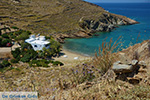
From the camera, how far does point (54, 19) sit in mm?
55406

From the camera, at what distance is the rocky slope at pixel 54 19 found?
46344 mm

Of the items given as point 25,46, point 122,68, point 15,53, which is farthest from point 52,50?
point 122,68

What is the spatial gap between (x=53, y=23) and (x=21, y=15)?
14.6m

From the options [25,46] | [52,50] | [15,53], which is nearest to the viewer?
[15,53]

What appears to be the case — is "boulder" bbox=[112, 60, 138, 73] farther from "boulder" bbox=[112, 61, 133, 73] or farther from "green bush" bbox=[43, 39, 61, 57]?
"green bush" bbox=[43, 39, 61, 57]

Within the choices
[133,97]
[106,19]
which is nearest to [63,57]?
[133,97]

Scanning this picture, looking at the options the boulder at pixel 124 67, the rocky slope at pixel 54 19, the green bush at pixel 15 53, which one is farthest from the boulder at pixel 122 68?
the rocky slope at pixel 54 19

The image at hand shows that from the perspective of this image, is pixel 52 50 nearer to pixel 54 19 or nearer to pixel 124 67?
pixel 124 67

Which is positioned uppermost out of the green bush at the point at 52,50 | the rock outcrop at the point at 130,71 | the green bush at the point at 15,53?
the rock outcrop at the point at 130,71

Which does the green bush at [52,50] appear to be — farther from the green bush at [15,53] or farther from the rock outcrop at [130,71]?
the rock outcrop at [130,71]

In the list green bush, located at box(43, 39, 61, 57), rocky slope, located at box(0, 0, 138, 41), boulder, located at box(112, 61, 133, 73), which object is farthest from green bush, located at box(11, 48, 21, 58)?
boulder, located at box(112, 61, 133, 73)

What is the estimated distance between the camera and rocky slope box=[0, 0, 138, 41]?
4634 cm

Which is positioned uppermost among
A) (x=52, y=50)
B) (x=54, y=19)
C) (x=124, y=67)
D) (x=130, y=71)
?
(x=54, y=19)

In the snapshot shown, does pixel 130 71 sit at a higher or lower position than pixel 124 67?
lower
